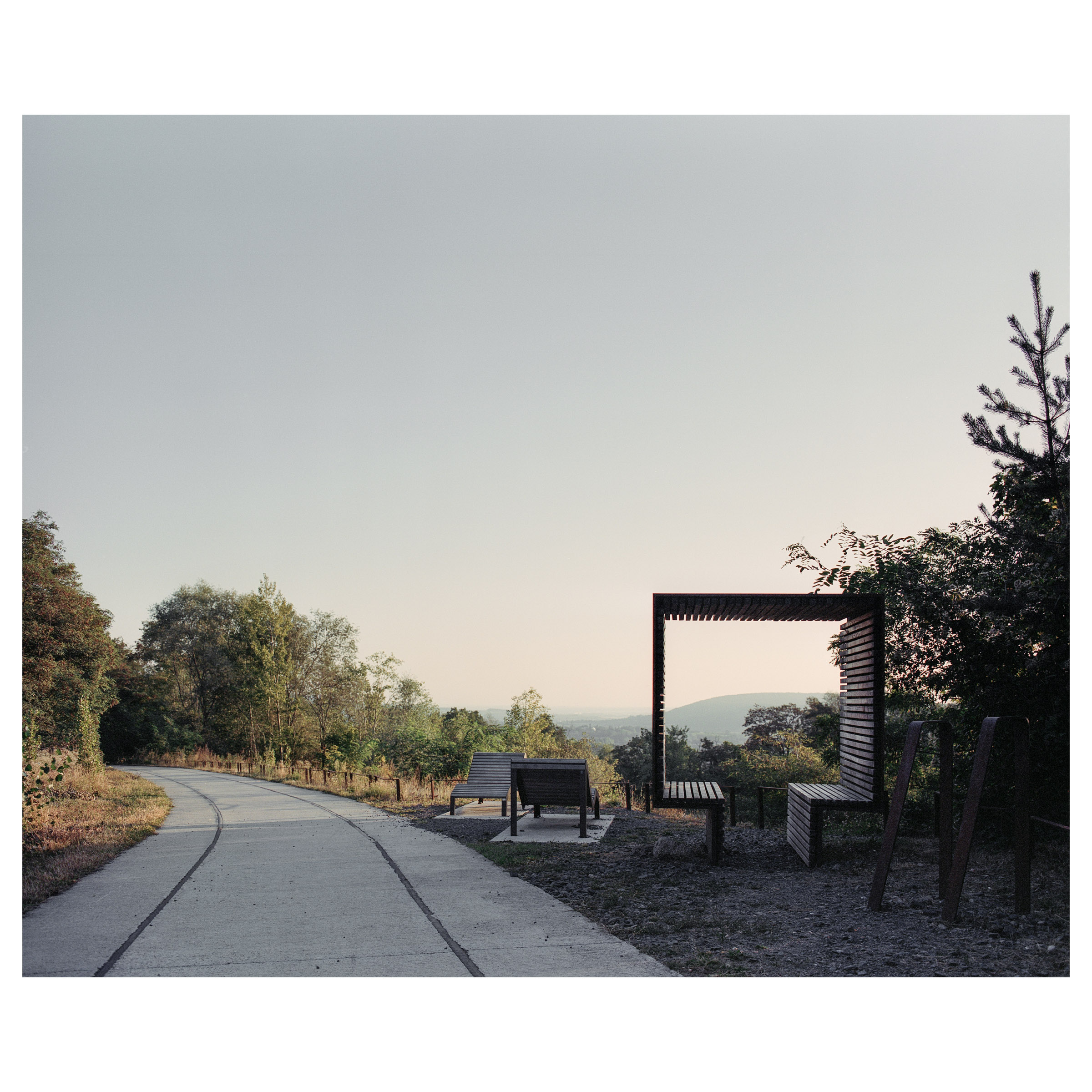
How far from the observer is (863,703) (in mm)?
7762

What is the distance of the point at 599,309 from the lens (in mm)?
11141

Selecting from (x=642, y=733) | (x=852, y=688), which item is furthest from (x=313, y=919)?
(x=642, y=733)

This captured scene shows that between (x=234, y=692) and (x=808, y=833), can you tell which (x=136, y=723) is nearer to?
(x=234, y=692)

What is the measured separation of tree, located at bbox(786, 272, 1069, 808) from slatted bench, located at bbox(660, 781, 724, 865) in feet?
8.18

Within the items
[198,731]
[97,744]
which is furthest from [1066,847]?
[198,731]

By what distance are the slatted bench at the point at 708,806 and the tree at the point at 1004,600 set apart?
249cm

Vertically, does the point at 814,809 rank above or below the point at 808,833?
above

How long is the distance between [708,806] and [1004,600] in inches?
126

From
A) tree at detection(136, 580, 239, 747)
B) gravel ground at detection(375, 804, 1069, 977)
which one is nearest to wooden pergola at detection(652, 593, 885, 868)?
gravel ground at detection(375, 804, 1069, 977)

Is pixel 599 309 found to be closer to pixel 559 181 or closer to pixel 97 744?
pixel 559 181

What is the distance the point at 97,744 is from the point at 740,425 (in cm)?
1854

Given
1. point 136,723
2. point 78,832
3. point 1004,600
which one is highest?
point 1004,600

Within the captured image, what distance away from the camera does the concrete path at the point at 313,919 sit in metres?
4.50

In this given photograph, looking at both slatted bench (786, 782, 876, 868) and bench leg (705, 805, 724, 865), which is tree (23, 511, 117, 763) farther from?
slatted bench (786, 782, 876, 868)
